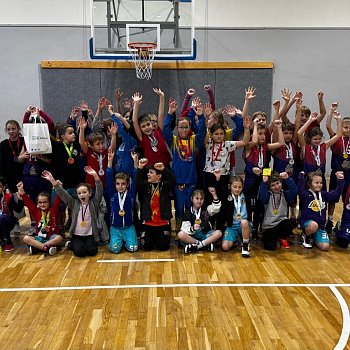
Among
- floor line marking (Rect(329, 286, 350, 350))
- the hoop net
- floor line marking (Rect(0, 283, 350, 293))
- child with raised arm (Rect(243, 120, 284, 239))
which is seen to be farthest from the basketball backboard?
floor line marking (Rect(329, 286, 350, 350))

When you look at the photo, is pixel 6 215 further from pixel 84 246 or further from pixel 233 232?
pixel 233 232

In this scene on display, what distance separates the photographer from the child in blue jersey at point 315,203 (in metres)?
4.38

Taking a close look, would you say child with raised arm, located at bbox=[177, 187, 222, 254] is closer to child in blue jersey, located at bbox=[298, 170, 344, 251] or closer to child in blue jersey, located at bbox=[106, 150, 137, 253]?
child in blue jersey, located at bbox=[106, 150, 137, 253]

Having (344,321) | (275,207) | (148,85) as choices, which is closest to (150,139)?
(275,207)

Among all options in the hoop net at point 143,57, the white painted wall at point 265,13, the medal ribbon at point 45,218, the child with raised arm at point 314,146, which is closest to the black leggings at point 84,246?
the medal ribbon at point 45,218

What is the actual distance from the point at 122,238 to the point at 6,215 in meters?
1.32

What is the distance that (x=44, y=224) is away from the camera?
4.35 meters

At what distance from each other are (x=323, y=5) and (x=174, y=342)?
25.6 ft

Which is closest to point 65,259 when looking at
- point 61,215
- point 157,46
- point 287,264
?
point 61,215

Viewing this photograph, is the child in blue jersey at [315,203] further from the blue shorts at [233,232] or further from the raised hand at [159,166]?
the raised hand at [159,166]

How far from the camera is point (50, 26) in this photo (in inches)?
316

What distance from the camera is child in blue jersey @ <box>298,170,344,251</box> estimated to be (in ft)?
14.4

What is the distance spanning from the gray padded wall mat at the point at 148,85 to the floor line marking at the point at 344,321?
5058 millimetres

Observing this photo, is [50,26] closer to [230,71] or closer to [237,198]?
[230,71]
